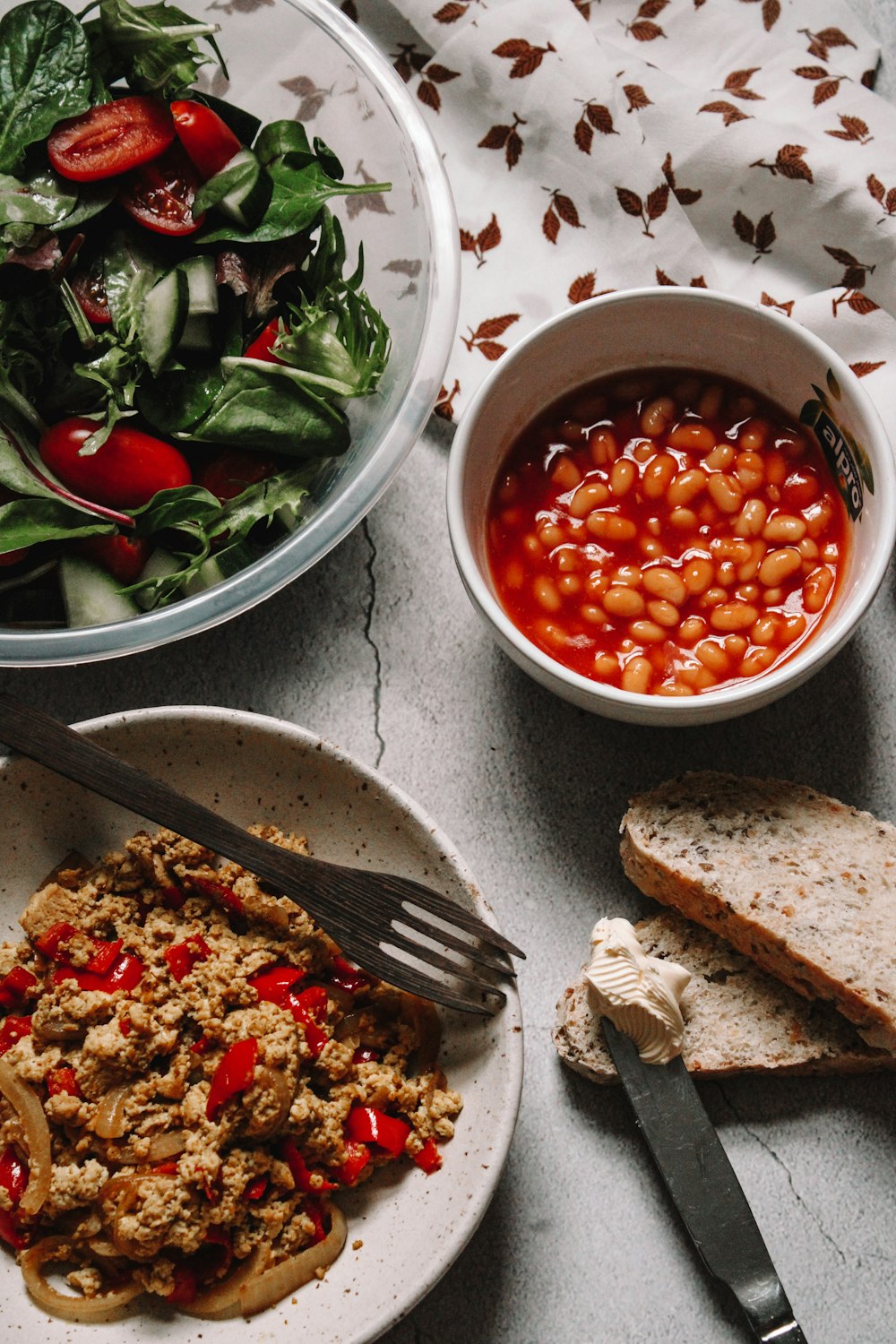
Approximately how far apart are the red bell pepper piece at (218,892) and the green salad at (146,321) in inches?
19.5

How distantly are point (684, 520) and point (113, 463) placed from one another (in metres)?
1.03

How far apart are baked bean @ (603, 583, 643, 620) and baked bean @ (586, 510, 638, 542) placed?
0.10 meters

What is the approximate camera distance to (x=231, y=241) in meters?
2.04

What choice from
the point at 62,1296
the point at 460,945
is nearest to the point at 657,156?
the point at 460,945

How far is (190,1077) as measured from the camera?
76.4 inches

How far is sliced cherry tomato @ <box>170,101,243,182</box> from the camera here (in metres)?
1.99

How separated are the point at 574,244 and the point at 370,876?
138cm

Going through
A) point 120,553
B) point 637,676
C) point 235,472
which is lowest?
point 637,676

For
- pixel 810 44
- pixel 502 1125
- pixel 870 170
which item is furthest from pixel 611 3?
pixel 502 1125

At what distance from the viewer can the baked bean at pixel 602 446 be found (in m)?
2.18

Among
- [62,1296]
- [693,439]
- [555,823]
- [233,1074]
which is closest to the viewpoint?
[233,1074]

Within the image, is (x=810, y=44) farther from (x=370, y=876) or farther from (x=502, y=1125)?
(x=502, y=1125)

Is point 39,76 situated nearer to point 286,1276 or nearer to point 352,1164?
point 352,1164

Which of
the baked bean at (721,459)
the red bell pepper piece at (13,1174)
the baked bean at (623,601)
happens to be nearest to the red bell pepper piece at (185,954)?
the red bell pepper piece at (13,1174)
